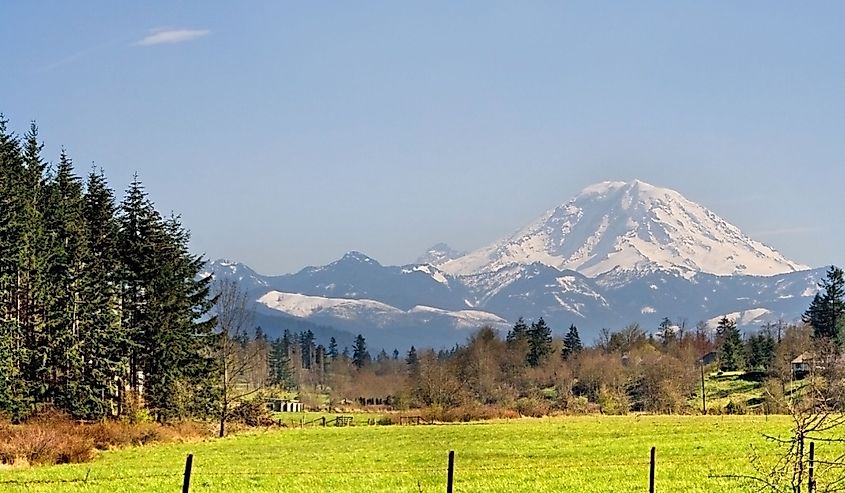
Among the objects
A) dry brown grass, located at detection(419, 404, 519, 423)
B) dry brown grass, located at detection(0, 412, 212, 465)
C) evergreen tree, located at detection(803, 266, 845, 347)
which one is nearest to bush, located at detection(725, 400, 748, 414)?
dry brown grass, located at detection(419, 404, 519, 423)

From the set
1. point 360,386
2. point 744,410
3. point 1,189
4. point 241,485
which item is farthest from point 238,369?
point 360,386

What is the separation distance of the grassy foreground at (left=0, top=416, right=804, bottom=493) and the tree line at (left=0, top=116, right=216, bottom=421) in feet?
24.1

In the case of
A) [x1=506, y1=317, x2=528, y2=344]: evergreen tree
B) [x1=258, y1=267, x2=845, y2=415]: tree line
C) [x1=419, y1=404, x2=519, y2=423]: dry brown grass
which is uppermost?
[x1=506, y1=317, x2=528, y2=344]: evergreen tree

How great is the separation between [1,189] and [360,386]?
145 metres

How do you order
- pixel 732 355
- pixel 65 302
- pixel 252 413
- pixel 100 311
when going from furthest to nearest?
pixel 732 355 → pixel 252 413 → pixel 100 311 → pixel 65 302

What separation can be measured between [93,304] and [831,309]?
10695 cm

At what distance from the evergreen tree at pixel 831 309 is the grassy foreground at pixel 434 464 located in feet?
267

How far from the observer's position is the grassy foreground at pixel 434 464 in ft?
92.3

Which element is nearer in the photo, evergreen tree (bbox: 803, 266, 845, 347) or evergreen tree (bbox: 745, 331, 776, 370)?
evergreen tree (bbox: 803, 266, 845, 347)

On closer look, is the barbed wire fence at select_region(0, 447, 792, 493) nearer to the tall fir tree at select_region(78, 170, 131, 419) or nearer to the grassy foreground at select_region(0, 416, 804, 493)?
the grassy foreground at select_region(0, 416, 804, 493)

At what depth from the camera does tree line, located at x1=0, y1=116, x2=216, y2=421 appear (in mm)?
51281

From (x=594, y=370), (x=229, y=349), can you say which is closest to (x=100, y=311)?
(x=229, y=349)

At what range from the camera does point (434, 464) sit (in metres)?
36.2

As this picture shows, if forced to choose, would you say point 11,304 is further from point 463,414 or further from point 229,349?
point 463,414
